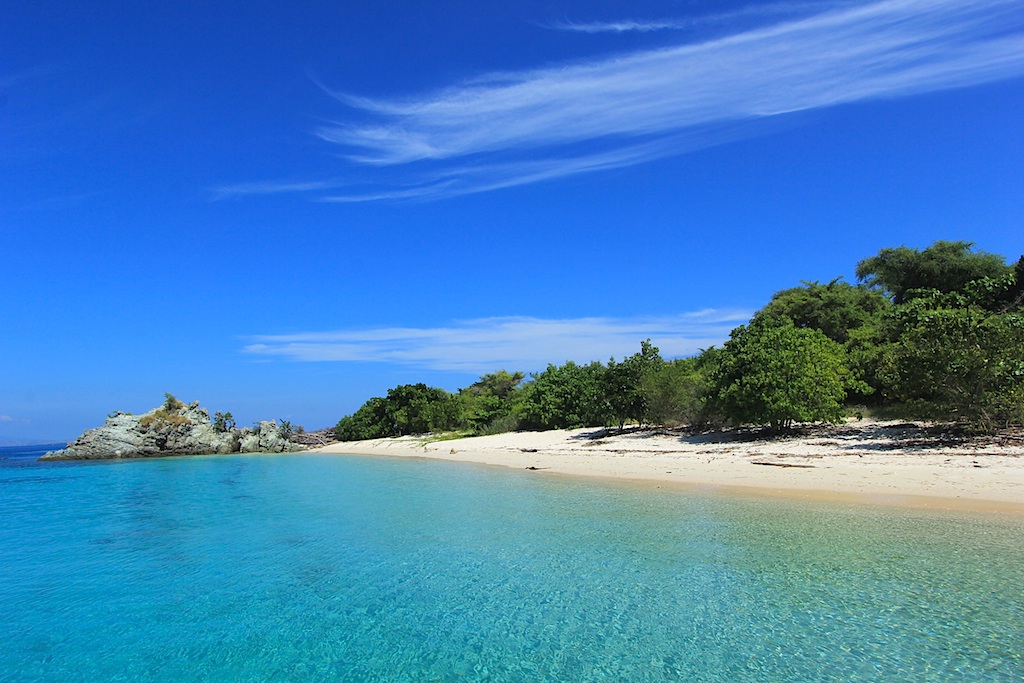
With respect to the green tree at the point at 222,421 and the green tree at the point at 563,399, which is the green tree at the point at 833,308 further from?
the green tree at the point at 222,421

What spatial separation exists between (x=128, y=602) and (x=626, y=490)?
43.6 ft

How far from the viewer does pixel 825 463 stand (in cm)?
1864

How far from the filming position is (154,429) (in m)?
56.7

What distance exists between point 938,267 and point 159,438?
65256mm

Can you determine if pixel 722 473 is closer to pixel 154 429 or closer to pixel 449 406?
pixel 449 406

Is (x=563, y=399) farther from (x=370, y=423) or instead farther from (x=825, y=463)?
(x=370, y=423)

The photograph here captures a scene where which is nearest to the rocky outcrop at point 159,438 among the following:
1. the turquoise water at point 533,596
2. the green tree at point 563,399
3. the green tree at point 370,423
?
the green tree at point 370,423

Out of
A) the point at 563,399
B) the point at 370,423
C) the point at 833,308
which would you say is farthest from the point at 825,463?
the point at 370,423

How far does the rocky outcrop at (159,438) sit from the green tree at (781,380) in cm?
5162

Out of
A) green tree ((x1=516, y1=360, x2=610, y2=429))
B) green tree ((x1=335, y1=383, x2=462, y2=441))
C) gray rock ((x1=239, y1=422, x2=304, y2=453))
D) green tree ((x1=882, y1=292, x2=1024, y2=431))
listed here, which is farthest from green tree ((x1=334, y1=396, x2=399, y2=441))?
green tree ((x1=882, y1=292, x2=1024, y2=431))

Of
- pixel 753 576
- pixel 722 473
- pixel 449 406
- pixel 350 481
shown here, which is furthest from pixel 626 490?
pixel 449 406

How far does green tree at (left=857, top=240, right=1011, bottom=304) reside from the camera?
3575 cm

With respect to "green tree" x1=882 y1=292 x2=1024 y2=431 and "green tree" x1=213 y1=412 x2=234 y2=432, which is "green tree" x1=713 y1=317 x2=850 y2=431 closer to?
"green tree" x1=882 y1=292 x2=1024 y2=431

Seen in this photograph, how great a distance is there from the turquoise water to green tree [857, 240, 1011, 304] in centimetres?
3092
